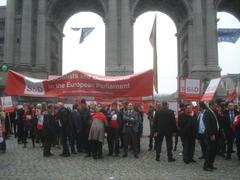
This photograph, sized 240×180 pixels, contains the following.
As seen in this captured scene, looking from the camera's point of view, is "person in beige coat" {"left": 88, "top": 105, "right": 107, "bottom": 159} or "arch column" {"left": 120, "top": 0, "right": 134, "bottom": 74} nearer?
"person in beige coat" {"left": 88, "top": 105, "right": 107, "bottom": 159}

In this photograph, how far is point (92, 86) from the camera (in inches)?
514

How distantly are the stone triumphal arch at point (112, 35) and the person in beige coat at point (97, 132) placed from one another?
83.2 feet

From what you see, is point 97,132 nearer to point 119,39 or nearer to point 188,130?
point 188,130

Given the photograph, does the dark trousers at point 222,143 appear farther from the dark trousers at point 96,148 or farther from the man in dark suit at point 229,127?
the dark trousers at point 96,148

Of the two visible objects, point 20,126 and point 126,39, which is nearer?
point 20,126

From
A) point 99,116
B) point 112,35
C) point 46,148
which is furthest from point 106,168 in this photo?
point 112,35

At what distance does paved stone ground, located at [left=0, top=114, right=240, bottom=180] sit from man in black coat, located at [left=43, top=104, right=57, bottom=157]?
353 millimetres

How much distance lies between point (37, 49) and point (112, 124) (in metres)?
28.7

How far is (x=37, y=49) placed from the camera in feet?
136

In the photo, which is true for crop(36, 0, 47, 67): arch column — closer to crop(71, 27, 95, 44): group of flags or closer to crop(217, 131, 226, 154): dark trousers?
crop(71, 27, 95, 44): group of flags

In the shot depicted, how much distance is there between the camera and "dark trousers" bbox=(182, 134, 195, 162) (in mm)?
13141

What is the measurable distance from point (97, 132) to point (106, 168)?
7.59ft

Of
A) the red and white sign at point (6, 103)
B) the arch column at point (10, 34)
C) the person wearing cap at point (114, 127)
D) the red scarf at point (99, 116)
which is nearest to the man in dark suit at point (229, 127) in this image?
the person wearing cap at point (114, 127)

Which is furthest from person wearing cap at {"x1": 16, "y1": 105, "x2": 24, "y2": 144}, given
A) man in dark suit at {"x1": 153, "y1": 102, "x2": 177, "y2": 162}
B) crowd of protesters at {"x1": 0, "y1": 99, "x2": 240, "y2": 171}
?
man in dark suit at {"x1": 153, "y1": 102, "x2": 177, "y2": 162}
